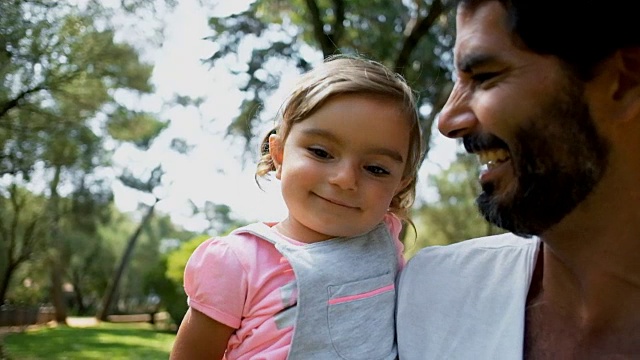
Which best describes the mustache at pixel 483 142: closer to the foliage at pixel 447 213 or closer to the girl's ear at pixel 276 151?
the girl's ear at pixel 276 151

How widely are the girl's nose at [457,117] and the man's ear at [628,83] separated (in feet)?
1.05

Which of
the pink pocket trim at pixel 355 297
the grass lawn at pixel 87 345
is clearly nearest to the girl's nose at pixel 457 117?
the pink pocket trim at pixel 355 297

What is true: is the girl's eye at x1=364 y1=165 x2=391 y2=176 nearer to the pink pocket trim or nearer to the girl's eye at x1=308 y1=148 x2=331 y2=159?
the girl's eye at x1=308 y1=148 x2=331 y2=159

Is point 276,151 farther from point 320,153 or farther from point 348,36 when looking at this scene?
point 348,36

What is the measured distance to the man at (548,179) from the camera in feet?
5.22

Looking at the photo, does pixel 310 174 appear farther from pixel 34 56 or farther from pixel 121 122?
pixel 121 122

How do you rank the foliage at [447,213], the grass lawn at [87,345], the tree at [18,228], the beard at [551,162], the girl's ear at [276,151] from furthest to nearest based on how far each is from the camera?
the foliage at [447,213] < the tree at [18,228] < the grass lawn at [87,345] < the girl's ear at [276,151] < the beard at [551,162]

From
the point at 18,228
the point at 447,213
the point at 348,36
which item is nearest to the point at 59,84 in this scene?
the point at 348,36

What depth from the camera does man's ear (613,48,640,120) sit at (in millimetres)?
1625

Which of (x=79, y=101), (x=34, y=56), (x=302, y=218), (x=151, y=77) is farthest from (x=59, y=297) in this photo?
(x=302, y=218)

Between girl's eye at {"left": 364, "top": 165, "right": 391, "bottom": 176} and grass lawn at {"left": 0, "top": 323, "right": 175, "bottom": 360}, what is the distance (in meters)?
14.3

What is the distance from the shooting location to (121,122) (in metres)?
18.1

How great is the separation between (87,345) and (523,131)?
1961cm

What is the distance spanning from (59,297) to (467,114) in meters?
31.1
